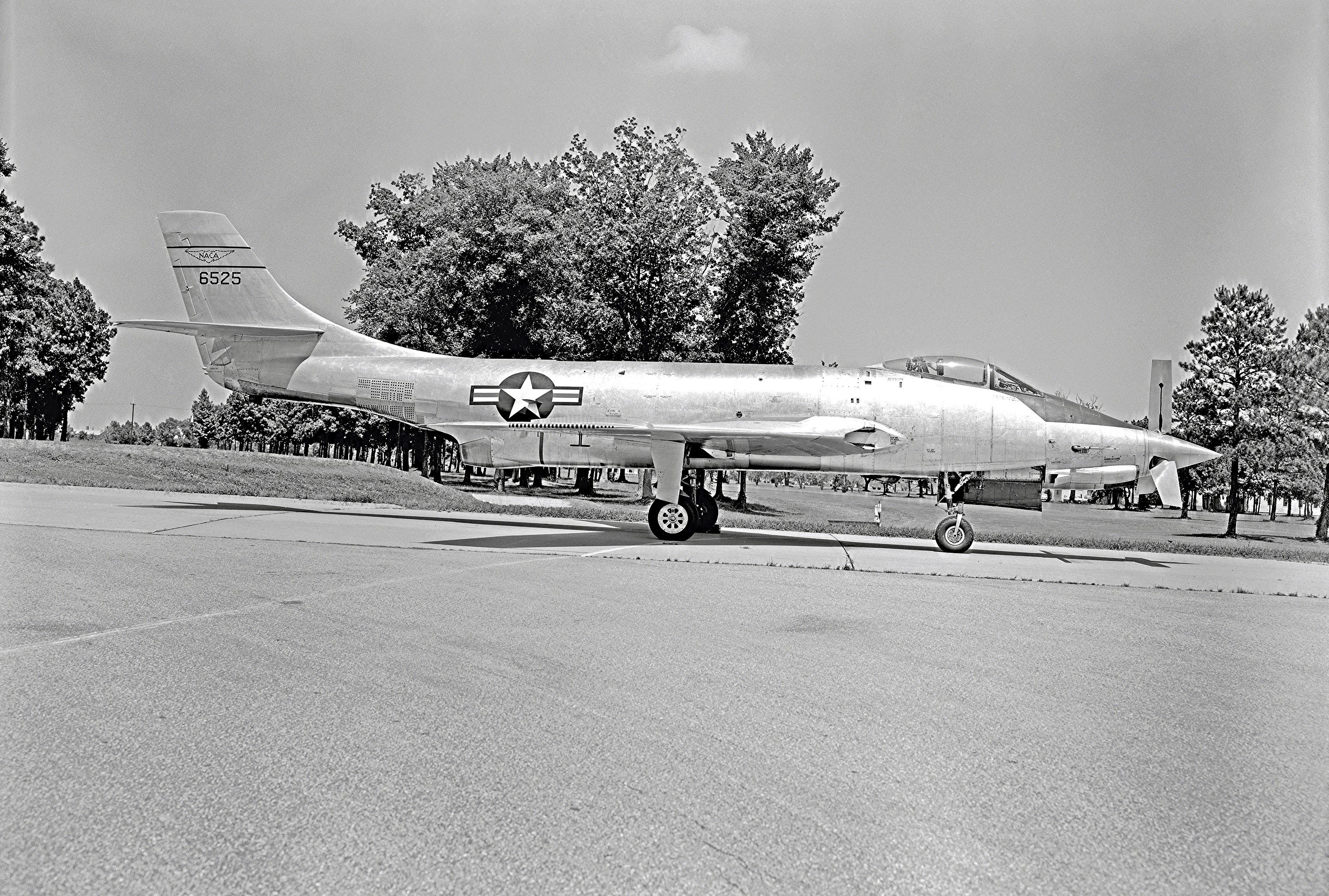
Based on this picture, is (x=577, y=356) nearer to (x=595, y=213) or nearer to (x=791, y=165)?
(x=595, y=213)

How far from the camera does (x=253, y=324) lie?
2008 centimetres

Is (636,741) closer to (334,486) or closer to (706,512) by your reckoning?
(706,512)

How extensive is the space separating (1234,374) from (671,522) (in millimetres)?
43309

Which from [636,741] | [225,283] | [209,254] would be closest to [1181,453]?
[636,741]

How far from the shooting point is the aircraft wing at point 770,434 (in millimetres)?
16938

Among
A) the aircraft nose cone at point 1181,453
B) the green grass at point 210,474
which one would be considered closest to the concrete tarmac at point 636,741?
the aircraft nose cone at point 1181,453

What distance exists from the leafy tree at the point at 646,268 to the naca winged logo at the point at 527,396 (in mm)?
14574

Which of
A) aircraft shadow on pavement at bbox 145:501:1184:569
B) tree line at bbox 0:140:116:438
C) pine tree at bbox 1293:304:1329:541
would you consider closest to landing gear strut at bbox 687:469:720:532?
aircraft shadow on pavement at bbox 145:501:1184:569

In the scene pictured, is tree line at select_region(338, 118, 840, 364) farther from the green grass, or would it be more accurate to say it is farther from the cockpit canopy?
the cockpit canopy

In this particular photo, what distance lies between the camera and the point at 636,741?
4.61m

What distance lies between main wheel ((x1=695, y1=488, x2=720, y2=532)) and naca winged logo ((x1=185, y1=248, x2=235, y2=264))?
1067cm

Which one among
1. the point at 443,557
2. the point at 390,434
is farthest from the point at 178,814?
the point at 390,434

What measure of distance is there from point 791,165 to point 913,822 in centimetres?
3249

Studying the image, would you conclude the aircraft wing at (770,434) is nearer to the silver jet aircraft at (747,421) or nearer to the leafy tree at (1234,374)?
the silver jet aircraft at (747,421)
